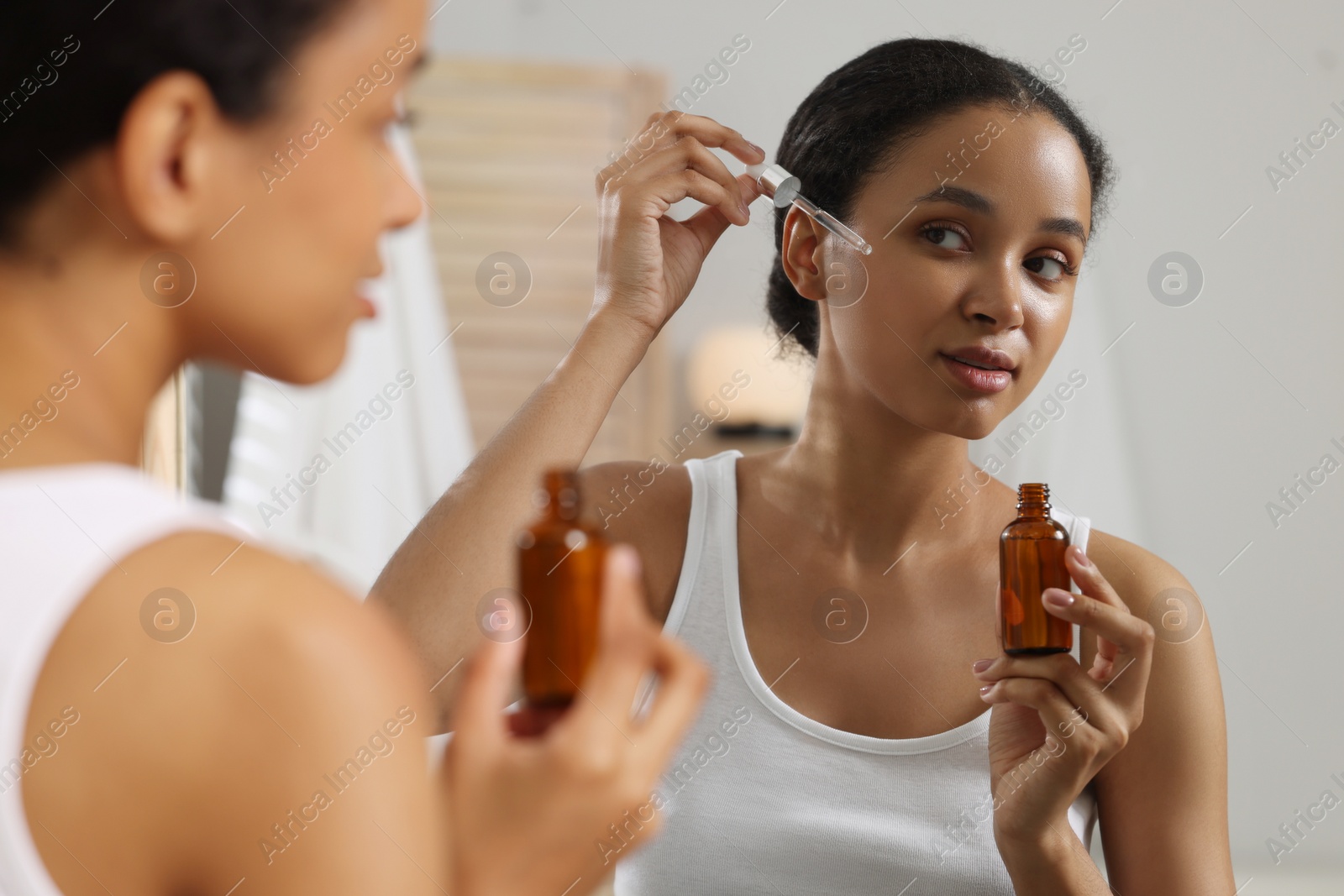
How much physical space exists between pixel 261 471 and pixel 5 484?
1444 millimetres

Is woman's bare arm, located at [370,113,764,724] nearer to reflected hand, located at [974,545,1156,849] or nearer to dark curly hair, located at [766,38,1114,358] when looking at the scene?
dark curly hair, located at [766,38,1114,358]

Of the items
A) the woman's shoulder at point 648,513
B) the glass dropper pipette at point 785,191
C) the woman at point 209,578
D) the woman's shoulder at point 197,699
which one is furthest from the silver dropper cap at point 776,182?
the woman's shoulder at point 197,699

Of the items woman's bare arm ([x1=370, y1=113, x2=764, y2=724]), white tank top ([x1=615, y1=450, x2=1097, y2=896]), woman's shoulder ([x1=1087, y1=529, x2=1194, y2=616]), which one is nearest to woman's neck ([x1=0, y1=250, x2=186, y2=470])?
woman's bare arm ([x1=370, y1=113, x2=764, y2=724])

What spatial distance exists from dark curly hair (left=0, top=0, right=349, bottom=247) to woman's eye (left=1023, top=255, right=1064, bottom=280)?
73cm

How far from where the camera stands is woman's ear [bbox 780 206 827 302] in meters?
1.12

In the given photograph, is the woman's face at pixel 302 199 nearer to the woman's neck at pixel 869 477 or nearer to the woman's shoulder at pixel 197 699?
the woman's shoulder at pixel 197 699

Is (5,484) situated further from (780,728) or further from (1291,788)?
(1291,788)

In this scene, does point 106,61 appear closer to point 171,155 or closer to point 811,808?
point 171,155

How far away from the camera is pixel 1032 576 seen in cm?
74

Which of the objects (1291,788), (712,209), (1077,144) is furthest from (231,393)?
(1291,788)

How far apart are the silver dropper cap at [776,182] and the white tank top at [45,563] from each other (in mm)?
718

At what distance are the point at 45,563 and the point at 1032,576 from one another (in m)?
0.60

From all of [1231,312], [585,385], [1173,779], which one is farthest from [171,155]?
[1231,312]

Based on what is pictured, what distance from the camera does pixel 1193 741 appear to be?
0.97 meters
